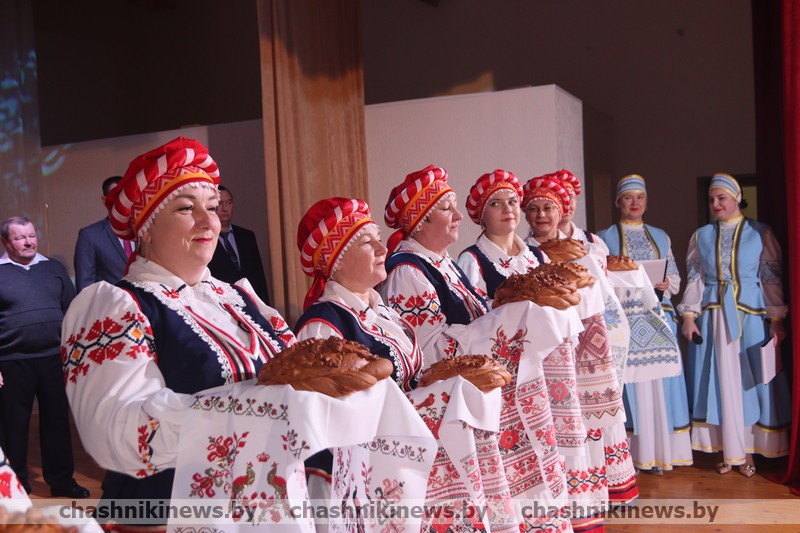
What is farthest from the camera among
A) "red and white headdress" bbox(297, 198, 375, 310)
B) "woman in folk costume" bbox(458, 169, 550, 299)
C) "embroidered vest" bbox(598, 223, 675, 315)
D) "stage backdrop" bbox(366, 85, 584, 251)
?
"stage backdrop" bbox(366, 85, 584, 251)

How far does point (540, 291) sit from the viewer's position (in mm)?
2545

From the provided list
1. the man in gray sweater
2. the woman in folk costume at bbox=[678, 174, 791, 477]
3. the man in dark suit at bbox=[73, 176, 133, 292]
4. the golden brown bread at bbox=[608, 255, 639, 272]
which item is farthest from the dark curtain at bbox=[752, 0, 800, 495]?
the man in gray sweater

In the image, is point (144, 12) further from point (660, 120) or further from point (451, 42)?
point (660, 120)

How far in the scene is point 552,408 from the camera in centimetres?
287

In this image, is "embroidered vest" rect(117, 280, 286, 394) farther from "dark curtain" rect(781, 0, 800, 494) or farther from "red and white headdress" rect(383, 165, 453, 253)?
"dark curtain" rect(781, 0, 800, 494)

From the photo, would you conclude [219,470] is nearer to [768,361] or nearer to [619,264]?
[619,264]

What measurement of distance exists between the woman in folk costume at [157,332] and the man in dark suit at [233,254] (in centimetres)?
323

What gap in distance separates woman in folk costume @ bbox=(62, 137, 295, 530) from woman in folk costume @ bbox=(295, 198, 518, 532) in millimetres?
317

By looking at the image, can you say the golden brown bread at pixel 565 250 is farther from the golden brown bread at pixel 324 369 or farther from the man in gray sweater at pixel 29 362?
the man in gray sweater at pixel 29 362

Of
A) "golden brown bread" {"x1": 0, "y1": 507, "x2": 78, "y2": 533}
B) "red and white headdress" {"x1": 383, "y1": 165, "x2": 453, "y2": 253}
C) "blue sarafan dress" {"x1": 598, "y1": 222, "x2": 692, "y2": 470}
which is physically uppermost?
"red and white headdress" {"x1": 383, "y1": 165, "x2": 453, "y2": 253}

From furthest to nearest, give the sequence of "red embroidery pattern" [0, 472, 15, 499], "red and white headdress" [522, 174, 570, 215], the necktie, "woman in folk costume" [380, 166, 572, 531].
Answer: the necktie < "red and white headdress" [522, 174, 570, 215] < "woman in folk costume" [380, 166, 572, 531] < "red embroidery pattern" [0, 472, 15, 499]

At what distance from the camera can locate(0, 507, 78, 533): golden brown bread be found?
0.89m

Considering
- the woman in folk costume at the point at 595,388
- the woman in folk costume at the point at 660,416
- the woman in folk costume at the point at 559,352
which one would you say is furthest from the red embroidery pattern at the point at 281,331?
the woman in folk costume at the point at 660,416

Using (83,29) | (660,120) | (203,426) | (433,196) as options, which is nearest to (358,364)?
(203,426)
